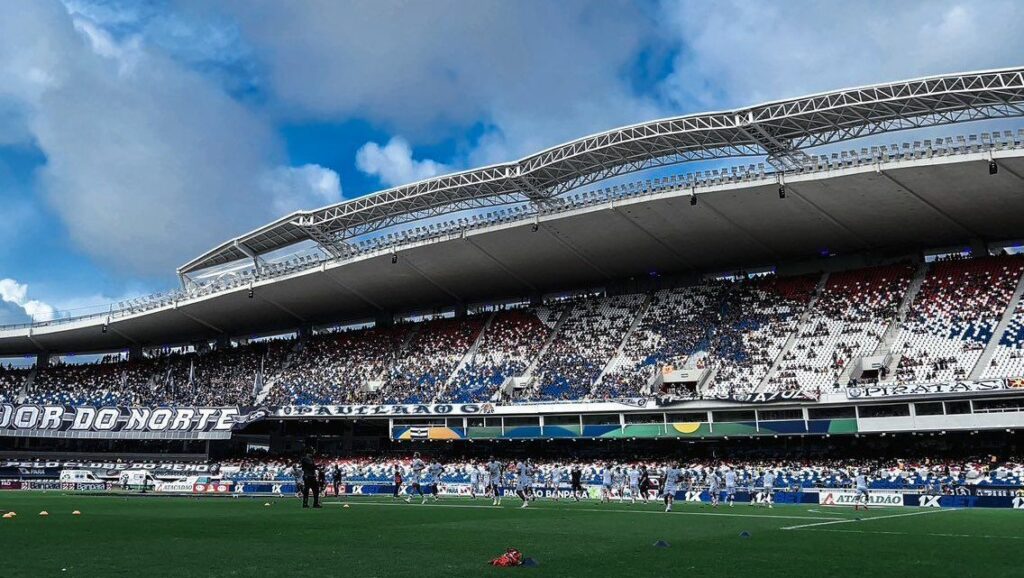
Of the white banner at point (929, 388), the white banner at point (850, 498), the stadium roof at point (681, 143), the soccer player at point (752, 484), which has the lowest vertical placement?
the white banner at point (850, 498)

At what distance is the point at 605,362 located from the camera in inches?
2104

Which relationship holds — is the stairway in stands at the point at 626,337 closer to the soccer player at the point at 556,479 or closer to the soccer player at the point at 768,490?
the soccer player at the point at 556,479

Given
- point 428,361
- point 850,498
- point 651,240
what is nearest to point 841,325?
point 651,240

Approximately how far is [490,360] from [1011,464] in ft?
104

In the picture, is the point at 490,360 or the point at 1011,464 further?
the point at 490,360

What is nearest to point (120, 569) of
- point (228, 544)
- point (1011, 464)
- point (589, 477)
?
point (228, 544)

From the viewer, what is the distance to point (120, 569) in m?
11.0

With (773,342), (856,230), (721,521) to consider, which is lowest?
(721,521)

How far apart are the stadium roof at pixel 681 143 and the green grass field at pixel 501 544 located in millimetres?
22467

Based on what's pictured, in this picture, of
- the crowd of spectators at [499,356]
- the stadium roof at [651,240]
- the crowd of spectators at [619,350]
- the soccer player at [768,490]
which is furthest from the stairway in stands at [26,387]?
the soccer player at [768,490]

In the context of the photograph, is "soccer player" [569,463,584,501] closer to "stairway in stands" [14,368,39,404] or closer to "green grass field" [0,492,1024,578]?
"green grass field" [0,492,1024,578]

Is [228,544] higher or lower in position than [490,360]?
lower

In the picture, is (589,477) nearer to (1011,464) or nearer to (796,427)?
(796,427)

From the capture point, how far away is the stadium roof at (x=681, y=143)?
39.2m
